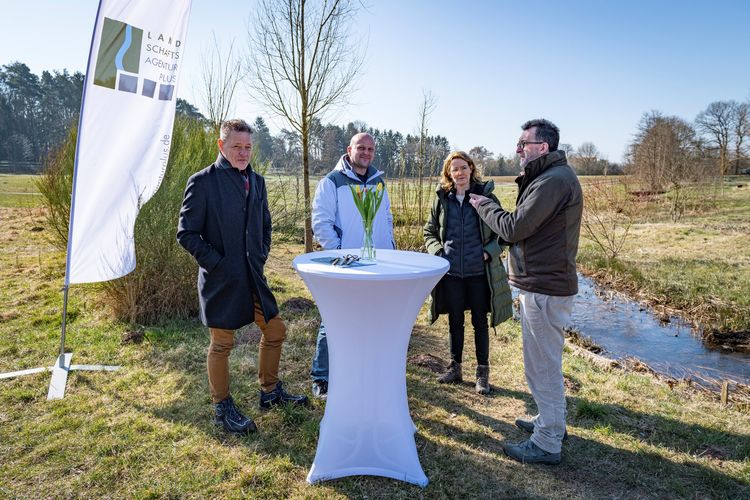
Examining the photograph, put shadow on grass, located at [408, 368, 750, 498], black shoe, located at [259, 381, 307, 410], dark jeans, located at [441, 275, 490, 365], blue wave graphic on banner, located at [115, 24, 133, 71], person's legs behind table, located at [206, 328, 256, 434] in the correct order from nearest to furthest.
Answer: shadow on grass, located at [408, 368, 750, 498], person's legs behind table, located at [206, 328, 256, 434], black shoe, located at [259, 381, 307, 410], dark jeans, located at [441, 275, 490, 365], blue wave graphic on banner, located at [115, 24, 133, 71]

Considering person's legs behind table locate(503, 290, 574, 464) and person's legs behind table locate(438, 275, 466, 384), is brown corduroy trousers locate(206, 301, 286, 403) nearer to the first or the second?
person's legs behind table locate(438, 275, 466, 384)

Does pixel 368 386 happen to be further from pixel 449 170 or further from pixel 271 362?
pixel 449 170

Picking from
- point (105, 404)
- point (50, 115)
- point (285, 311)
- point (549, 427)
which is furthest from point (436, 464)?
point (50, 115)

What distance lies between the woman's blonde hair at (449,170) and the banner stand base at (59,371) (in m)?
3.06

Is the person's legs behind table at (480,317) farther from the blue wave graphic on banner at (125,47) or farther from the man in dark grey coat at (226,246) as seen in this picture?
the blue wave graphic on banner at (125,47)

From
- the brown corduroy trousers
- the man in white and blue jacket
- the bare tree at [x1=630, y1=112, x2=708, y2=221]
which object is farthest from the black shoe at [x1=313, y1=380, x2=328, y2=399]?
the bare tree at [x1=630, y1=112, x2=708, y2=221]

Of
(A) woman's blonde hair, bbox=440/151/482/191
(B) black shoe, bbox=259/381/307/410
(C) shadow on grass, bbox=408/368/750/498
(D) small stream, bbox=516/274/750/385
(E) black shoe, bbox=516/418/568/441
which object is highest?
(A) woman's blonde hair, bbox=440/151/482/191

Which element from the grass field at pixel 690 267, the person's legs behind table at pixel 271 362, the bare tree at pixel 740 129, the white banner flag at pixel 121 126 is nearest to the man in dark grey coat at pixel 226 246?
the person's legs behind table at pixel 271 362

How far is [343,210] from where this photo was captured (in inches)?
127

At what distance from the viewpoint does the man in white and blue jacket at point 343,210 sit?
3.18m

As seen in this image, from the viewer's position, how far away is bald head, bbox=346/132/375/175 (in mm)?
3201

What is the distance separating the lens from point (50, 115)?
127ft

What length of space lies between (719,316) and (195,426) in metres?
6.27

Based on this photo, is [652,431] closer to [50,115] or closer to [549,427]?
[549,427]
